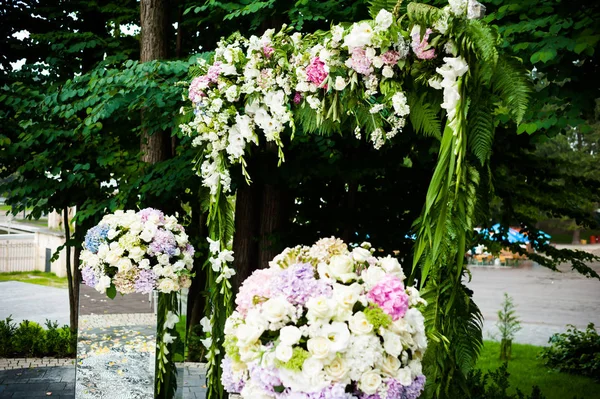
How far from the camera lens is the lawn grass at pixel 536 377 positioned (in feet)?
23.6

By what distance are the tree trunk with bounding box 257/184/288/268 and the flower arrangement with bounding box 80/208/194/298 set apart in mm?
2312

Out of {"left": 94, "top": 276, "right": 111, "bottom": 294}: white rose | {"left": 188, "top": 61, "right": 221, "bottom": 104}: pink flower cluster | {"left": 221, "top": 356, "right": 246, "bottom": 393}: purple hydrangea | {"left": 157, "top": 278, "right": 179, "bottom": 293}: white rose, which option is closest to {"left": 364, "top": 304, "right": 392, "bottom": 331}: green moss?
{"left": 221, "top": 356, "right": 246, "bottom": 393}: purple hydrangea

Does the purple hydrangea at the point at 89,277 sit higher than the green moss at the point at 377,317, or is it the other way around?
the purple hydrangea at the point at 89,277

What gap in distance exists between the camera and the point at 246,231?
6641 millimetres

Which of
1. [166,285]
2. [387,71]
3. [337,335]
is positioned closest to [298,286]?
[337,335]

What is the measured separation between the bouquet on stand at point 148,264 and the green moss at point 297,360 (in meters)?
2.03

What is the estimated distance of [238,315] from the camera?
2.48 meters

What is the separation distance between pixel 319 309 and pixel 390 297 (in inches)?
11.7

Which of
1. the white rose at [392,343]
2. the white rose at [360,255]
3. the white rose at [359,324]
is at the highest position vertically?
the white rose at [360,255]

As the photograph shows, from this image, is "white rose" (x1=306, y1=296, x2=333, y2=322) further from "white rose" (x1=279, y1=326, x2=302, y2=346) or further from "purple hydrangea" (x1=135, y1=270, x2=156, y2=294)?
"purple hydrangea" (x1=135, y1=270, x2=156, y2=294)

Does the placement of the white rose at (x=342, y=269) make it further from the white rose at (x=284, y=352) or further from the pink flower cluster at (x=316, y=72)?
the pink flower cluster at (x=316, y=72)

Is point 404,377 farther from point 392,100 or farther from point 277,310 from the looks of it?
point 392,100

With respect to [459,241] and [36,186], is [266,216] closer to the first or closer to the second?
[36,186]

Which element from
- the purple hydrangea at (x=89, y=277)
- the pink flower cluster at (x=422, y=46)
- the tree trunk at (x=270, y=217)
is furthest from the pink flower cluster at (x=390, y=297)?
the tree trunk at (x=270, y=217)
